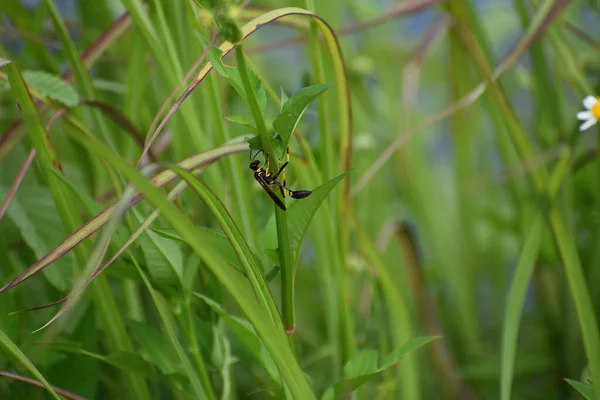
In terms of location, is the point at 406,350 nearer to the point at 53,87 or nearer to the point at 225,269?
the point at 225,269

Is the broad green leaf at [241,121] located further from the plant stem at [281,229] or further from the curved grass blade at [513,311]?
the curved grass blade at [513,311]

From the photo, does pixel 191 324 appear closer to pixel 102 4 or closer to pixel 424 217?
pixel 102 4

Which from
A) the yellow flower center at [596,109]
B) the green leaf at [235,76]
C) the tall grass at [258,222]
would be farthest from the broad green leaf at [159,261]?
the yellow flower center at [596,109]

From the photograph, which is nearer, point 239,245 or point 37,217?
point 239,245

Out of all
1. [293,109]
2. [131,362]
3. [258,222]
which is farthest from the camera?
[258,222]

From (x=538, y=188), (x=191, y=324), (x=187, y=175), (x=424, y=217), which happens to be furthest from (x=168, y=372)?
(x=424, y=217)

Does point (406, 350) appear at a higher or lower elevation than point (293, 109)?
lower

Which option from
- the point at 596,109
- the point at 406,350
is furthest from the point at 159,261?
the point at 596,109

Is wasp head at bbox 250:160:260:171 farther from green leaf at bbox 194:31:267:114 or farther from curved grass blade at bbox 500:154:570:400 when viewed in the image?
curved grass blade at bbox 500:154:570:400
